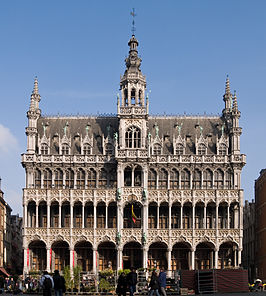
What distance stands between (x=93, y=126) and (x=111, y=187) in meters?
11.9

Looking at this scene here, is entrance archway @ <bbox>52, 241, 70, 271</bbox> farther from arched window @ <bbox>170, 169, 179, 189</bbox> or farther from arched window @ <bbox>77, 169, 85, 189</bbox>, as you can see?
arched window @ <bbox>170, 169, 179, 189</bbox>

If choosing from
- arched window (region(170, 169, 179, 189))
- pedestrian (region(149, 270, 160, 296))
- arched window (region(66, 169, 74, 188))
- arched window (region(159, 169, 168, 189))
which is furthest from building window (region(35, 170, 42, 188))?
pedestrian (region(149, 270, 160, 296))

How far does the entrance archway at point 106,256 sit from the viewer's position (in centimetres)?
10725

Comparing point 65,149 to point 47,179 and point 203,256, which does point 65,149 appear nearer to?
point 47,179

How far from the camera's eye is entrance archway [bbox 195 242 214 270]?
352ft

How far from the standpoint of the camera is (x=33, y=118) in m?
111

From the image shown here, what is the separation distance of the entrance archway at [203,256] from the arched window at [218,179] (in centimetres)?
952

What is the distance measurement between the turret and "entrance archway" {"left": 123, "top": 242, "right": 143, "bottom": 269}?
21300 millimetres

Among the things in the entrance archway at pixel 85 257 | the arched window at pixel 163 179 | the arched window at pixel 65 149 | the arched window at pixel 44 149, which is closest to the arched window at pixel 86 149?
the arched window at pixel 65 149

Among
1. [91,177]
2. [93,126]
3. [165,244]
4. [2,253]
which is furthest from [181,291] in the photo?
[2,253]

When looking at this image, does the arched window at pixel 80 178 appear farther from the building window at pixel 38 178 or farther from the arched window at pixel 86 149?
the building window at pixel 38 178

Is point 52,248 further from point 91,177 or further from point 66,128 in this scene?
point 66,128

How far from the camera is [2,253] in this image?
398ft

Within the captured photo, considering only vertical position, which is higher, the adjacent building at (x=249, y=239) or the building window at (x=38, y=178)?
the building window at (x=38, y=178)
